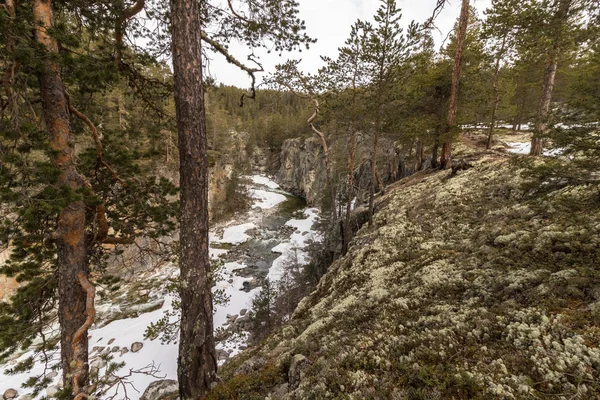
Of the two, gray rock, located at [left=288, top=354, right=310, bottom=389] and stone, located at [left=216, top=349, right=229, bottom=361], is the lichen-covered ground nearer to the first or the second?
gray rock, located at [left=288, top=354, right=310, bottom=389]

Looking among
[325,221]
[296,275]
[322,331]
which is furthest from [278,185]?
[322,331]

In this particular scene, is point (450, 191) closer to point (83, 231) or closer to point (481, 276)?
point (481, 276)

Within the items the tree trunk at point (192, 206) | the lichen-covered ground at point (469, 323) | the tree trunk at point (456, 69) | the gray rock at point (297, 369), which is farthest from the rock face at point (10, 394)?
the tree trunk at point (456, 69)

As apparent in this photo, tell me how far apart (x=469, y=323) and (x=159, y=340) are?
1725 cm

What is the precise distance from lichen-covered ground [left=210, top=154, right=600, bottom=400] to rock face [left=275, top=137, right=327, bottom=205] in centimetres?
3524

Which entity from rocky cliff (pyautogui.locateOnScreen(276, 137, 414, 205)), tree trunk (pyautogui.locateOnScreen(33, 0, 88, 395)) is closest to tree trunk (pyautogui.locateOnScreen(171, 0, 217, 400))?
tree trunk (pyautogui.locateOnScreen(33, 0, 88, 395))

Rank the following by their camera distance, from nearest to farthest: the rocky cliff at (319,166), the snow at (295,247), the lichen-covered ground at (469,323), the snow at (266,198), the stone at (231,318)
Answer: the lichen-covered ground at (469,323) < the stone at (231,318) < the snow at (295,247) < the rocky cliff at (319,166) < the snow at (266,198)

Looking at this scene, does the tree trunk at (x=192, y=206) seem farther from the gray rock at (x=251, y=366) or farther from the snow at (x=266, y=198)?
the snow at (x=266, y=198)

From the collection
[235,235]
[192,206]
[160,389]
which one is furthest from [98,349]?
[235,235]

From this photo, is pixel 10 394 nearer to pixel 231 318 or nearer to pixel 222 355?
pixel 222 355

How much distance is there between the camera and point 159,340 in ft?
49.3

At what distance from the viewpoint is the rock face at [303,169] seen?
46.2m

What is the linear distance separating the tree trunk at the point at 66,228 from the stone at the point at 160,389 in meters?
8.31

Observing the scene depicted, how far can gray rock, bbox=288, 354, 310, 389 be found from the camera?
4.05 m
